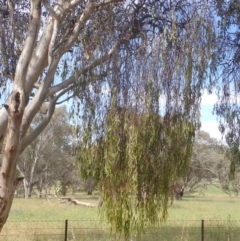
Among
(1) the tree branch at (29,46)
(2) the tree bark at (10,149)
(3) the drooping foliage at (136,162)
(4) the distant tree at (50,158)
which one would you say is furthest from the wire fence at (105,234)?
(4) the distant tree at (50,158)

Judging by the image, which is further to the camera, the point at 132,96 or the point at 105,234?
the point at 105,234

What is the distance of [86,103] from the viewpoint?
Result: 29.5 ft

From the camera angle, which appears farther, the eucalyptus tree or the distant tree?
the distant tree

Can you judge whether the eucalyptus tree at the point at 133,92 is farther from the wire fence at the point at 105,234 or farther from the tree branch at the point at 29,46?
the wire fence at the point at 105,234

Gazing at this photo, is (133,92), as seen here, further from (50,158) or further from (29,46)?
(50,158)

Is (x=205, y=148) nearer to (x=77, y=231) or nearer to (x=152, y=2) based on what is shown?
(x=77, y=231)

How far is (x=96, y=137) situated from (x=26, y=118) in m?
1.29

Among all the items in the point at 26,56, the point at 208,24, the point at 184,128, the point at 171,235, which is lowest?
the point at 171,235

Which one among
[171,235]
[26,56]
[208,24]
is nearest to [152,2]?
[208,24]

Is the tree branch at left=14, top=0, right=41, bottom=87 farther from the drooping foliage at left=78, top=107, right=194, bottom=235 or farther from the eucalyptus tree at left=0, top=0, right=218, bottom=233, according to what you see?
the drooping foliage at left=78, top=107, right=194, bottom=235

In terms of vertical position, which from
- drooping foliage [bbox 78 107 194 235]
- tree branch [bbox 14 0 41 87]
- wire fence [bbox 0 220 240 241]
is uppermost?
tree branch [bbox 14 0 41 87]

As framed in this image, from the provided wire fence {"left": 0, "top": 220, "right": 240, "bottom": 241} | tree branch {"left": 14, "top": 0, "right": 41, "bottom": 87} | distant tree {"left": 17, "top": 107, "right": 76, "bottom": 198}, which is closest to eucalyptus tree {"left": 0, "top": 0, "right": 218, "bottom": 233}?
tree branch {"left": 14, "top": 0, "right": 41, "bottom": 87}

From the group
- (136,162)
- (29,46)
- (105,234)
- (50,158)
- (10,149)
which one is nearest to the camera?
(10,149)

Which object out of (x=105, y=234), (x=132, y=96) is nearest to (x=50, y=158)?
(x=105, y=234)
